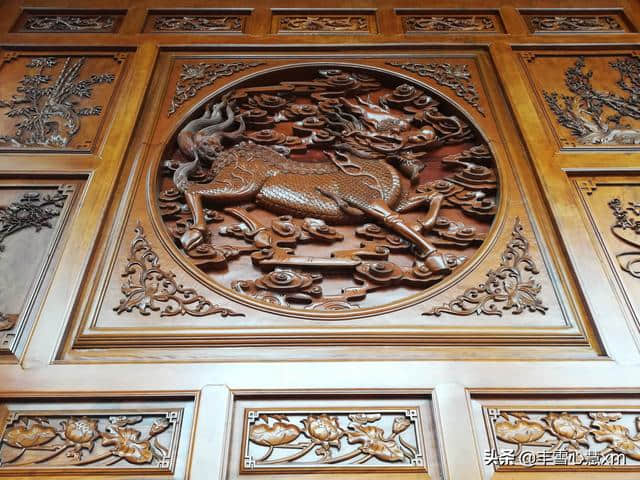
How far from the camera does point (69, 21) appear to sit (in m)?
3.60

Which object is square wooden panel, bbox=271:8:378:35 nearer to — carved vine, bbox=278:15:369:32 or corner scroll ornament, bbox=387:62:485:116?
carved vine, bbox=278:15:369:32

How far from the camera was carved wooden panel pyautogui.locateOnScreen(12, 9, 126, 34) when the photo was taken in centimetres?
351

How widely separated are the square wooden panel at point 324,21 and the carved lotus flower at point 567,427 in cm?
247

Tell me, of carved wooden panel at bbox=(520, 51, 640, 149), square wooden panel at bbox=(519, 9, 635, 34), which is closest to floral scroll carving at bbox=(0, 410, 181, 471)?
carved wooden panel at bbox=(520, 51, 640, 149)

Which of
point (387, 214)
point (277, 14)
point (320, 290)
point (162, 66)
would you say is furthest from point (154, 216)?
point (277, 14)

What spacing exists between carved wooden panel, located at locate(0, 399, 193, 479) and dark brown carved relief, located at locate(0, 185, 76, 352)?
0.30 meters

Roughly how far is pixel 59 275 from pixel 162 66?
1.54 m

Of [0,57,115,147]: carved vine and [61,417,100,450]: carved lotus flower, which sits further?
[0,57,115,147]: carved vine

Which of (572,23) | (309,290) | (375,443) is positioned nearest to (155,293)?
(309,290)

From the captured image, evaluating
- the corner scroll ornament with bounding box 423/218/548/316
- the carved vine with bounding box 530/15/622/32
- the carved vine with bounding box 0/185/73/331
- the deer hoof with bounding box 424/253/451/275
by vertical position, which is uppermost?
the carved vine with bounding box 530/15/622/32

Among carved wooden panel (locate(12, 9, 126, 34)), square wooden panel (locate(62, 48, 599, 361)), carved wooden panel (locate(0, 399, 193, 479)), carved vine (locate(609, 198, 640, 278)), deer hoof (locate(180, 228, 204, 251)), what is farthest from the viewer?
carved wooden panel (locate(12, 9, 126, 34))

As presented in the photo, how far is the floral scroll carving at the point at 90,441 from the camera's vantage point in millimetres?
1697

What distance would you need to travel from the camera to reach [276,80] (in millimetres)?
3293

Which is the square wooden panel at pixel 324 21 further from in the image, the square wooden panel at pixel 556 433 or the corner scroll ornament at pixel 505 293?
the square wooden panel at pixel 556 433
